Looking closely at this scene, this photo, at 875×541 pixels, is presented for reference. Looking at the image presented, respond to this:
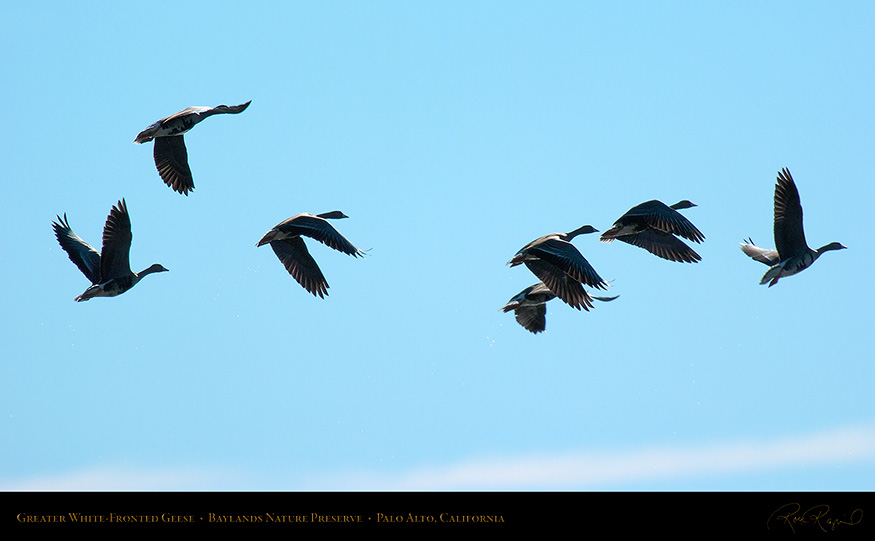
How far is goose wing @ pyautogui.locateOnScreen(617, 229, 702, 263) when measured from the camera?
117 ft

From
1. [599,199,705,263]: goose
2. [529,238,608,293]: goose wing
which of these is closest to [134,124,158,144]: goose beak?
[529,238,608,293]: goose wing

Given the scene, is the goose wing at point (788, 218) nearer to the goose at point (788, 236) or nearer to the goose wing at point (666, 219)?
the goose at point (788, 236)

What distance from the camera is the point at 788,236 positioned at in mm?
33375

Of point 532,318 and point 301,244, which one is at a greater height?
point 301,244

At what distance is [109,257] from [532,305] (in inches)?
527

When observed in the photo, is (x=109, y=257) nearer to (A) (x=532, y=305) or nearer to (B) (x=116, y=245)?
(B) (x=116, y=245)

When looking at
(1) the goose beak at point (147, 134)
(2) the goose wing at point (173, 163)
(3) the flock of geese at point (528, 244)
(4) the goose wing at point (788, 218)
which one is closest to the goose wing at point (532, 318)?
(3) the flock of geese at point (528, 244)

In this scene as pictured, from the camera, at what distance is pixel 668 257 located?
35844 millimetres

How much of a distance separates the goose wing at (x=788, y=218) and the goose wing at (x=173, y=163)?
670 inches

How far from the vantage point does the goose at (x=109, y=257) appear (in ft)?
108

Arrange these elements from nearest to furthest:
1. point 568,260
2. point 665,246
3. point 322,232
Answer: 1. point 568,260
2. point 322,232
3. point 665,246
